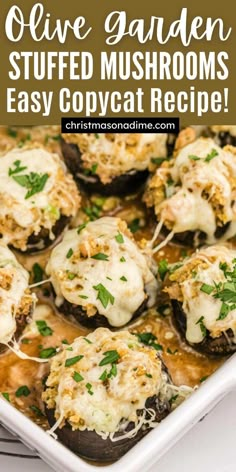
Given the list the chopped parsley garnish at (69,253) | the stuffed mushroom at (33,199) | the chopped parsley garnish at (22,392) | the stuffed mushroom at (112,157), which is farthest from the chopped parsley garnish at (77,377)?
the stuffed mushroom at (112,157)

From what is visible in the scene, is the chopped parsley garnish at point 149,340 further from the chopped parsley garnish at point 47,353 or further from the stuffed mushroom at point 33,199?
the stuffed mushroom at point 33,199

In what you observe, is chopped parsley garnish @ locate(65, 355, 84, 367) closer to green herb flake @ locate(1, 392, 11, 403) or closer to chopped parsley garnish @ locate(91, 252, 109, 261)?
green herb flake @ locate(1, 392, 11, 403)

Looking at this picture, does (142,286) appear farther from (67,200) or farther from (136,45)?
(136,45)

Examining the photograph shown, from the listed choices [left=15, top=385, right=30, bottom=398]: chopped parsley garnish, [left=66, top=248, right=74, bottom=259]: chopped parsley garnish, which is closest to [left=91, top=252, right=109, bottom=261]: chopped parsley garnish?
[left=66, top=248, right=74, bottom=259]: chopped parsley garnish

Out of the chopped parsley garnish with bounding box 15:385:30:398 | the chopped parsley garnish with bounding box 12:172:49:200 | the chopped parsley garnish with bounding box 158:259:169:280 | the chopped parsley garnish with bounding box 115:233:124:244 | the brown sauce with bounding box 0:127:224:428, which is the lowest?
the chopped parsley garnish with bounding box 15:385:30:398

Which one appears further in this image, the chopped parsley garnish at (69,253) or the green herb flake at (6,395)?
the chopped parsley garnish at (69,253)
